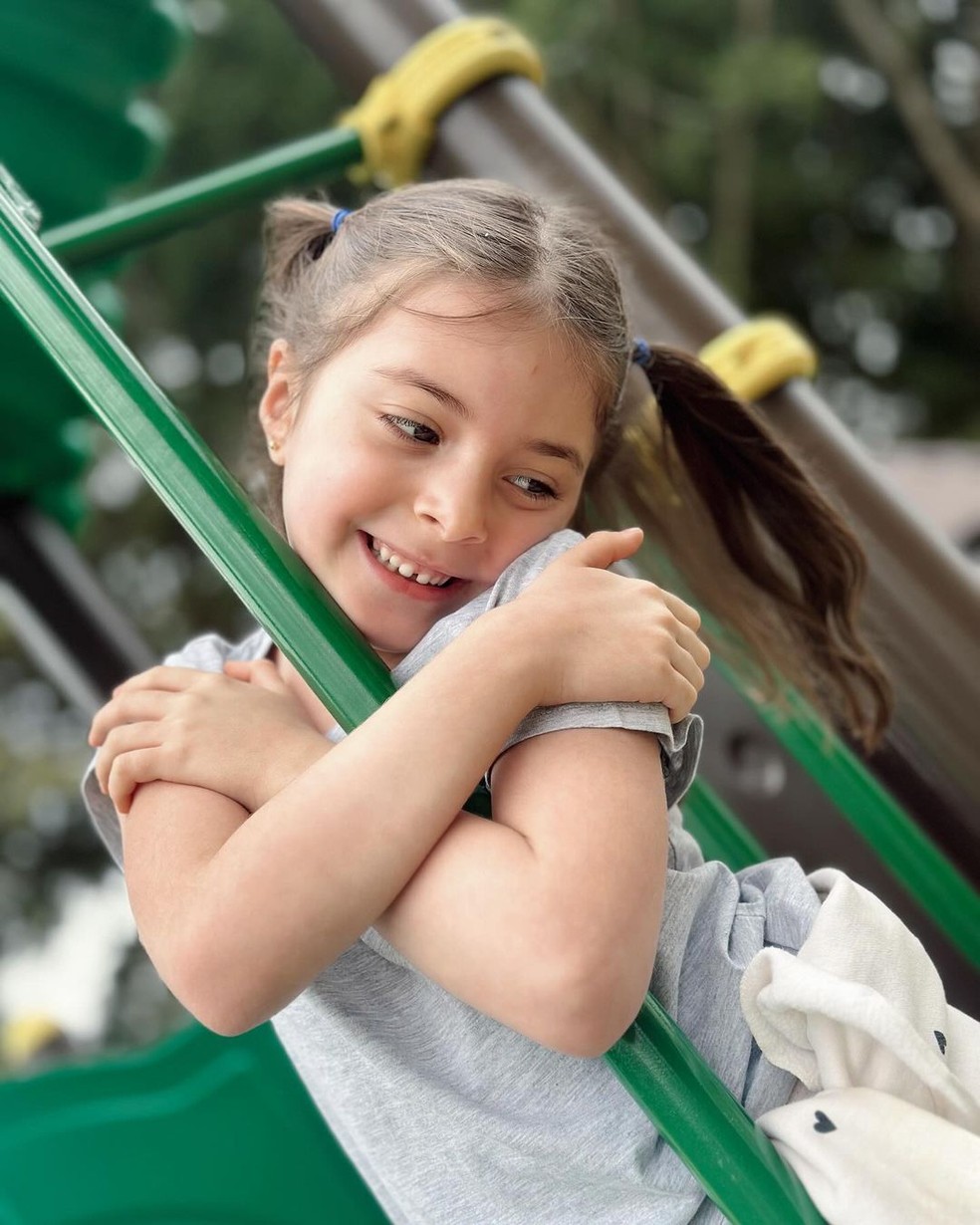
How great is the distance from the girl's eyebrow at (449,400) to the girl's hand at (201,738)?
9.0 inches

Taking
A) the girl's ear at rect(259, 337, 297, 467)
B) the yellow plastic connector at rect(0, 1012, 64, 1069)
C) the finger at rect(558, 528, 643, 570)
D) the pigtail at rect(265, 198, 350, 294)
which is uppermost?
the pigtail at rect(265, 198, 350, 294)

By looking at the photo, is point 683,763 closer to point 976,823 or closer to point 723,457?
point 723,457

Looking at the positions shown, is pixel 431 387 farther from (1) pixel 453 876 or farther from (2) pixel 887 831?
(2) pixel 887 831

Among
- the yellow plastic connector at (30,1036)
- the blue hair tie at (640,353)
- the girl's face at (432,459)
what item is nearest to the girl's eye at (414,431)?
the girl's face at (432,459)

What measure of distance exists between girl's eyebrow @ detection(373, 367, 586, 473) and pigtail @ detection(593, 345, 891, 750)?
300mm

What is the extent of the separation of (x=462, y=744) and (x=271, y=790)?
15 cm

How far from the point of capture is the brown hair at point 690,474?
1.10 meters

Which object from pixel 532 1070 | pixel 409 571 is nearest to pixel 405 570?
pixel 409 571

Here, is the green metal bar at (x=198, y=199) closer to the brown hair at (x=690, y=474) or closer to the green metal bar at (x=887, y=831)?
the brown hair at (x=690, y=474)

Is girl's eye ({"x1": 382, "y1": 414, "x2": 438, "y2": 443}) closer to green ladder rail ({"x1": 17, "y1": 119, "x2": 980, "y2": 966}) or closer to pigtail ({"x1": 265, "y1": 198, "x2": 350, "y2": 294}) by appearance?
pigtail ({"x1": 265, "y1": 198, "x2": 350, "y2": 294})

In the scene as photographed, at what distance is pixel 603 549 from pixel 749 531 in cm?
47

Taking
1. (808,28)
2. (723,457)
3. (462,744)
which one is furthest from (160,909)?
(808,28)

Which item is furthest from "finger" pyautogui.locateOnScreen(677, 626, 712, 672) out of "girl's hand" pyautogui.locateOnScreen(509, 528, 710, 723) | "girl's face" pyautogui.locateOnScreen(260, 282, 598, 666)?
"girl's face" pyautogui.locateOnScreen(260, 282, 598, 666)

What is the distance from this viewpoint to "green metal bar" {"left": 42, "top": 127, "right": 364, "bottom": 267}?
5.52ft
